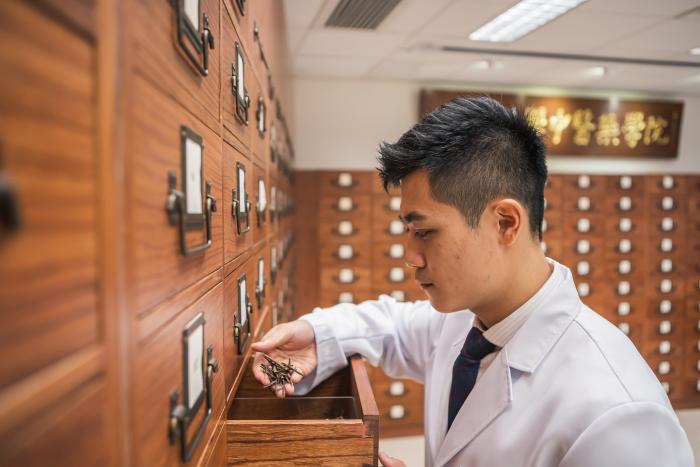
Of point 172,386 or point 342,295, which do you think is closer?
point 172,386

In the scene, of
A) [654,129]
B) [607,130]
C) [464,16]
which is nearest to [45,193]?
[464,16]

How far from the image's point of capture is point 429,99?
203 inches

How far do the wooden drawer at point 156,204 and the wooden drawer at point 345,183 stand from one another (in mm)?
3749

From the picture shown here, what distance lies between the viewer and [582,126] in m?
5.46

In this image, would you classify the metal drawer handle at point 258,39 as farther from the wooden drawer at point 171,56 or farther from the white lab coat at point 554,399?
the white lab coat at point 554,399

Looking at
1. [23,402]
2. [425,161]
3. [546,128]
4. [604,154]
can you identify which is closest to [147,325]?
[23,402]

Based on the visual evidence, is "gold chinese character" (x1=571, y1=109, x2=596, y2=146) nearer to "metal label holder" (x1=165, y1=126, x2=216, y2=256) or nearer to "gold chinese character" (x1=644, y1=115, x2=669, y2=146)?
"gold chinese character" (x1=644, y1=115, x2=669, y2=146)

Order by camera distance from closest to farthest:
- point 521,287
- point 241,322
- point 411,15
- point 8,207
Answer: point 8,207 → point 241,322 → point 521,287 → point 411,15

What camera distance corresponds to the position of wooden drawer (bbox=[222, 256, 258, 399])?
1.09 m

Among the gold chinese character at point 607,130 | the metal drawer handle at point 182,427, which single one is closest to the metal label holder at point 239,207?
the metal drawer handle at point 182,427

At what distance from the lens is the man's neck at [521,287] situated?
1354mm

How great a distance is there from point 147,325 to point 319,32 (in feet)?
11.8

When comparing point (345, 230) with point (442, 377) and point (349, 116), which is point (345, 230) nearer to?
point (349, 116)

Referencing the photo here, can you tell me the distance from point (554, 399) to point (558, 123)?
479 centimetres
